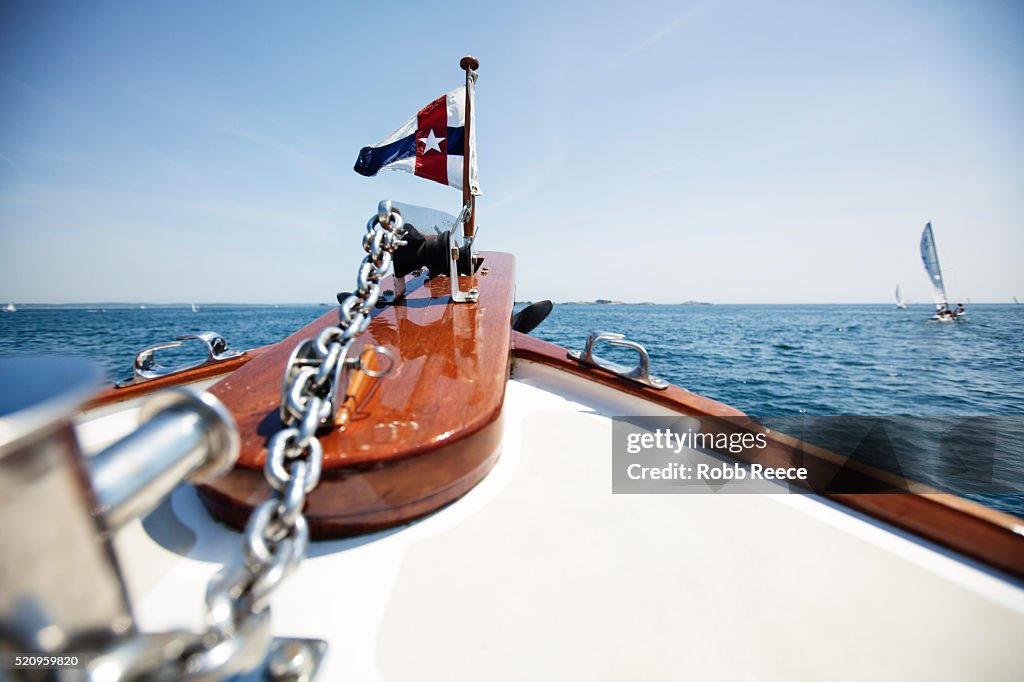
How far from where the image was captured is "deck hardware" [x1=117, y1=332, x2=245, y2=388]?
6.08 ft

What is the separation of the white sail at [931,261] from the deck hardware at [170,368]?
43.3m

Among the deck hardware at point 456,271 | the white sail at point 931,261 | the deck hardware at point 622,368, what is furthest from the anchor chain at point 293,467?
the white sail at point 931,261

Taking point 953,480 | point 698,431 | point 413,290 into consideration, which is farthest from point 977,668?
point 953,480

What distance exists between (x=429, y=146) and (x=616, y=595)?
406 cm

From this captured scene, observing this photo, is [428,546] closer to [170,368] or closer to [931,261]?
[170,368]

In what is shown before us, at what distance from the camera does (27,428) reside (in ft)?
0.86

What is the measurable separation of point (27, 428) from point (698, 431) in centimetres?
186

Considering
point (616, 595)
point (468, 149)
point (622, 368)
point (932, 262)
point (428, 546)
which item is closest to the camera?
point (616, 595)

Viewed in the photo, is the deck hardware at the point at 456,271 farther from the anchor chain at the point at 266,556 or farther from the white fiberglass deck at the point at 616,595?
A: the white fiberglass deck at the point at 616,595

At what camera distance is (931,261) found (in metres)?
29.1

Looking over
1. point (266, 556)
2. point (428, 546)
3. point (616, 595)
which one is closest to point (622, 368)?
point (616, 595)

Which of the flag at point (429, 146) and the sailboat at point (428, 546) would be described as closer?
the sailboat at point (428, 546)

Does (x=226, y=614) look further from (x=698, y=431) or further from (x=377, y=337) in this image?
(x=698, y=431)

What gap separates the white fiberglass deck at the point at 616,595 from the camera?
0.78m
